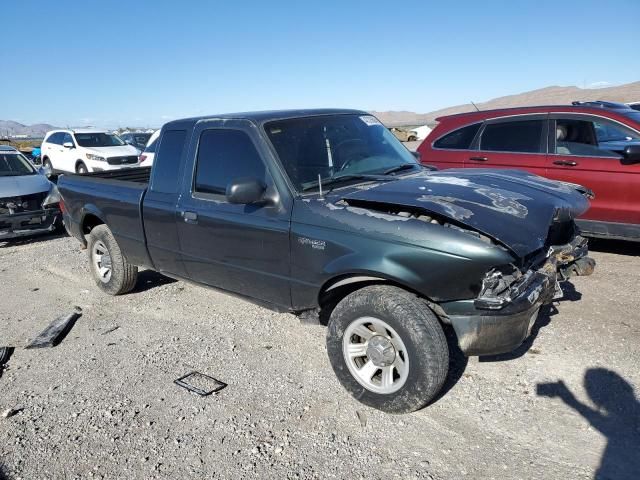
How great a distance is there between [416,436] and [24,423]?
257 centimetres

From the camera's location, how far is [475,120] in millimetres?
6859

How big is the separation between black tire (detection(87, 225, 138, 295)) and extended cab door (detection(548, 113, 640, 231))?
5.12 m

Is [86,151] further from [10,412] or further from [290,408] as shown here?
[290,408]

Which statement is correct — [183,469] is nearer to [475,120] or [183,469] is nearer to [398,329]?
[398,329]

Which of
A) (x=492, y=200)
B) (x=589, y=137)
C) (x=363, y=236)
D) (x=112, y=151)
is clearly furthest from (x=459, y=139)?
(x=112, y=151)

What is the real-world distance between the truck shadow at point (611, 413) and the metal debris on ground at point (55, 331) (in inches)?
161

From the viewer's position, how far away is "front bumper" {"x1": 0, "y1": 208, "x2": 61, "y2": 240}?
8.19 m

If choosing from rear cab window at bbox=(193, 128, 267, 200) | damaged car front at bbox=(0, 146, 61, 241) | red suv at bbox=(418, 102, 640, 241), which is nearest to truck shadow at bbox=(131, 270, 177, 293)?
rear cab window at bbox=(193, 128, 267, 200)

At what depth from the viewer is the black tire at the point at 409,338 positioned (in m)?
2.92

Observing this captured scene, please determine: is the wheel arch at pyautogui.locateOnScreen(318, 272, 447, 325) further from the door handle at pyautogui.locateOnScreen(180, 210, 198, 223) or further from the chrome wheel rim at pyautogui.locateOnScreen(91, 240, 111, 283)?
the chrome wheel rim at pyautogui.locateOnScreen(91, 240, 111, 283)

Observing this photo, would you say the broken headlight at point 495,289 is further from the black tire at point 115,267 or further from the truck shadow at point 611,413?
the black tire at point 115,267

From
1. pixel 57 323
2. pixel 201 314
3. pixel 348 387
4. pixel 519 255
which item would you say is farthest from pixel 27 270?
pixel 519 255

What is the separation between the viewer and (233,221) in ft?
12.4

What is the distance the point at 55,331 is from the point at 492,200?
4098 mm
